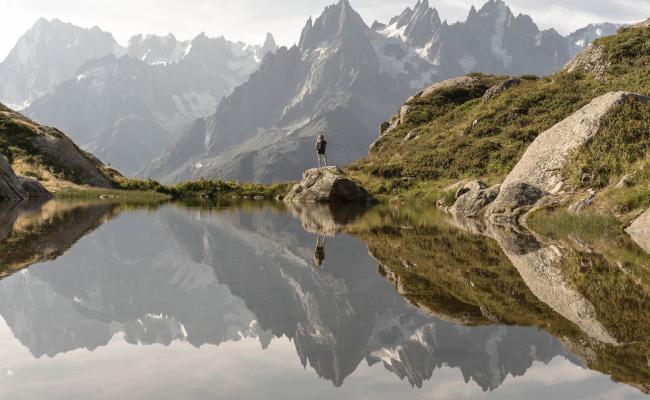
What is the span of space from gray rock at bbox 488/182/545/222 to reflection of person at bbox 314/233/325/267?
12.1m

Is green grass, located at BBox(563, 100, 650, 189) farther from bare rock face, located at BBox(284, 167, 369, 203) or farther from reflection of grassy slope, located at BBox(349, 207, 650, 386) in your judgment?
bare rock face, located at BBox(284, 167, 369, 203)

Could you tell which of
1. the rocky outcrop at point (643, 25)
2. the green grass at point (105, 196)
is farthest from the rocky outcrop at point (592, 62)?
the green grass at point (105, 196)

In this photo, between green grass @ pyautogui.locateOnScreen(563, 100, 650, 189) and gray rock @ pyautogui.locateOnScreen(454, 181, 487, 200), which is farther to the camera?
gray rock @ pyautogui.locateOnScreen(454, 181, 487, 200)

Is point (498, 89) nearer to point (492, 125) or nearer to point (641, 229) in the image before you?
point (492, 125)

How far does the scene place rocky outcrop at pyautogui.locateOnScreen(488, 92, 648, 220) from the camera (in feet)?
101

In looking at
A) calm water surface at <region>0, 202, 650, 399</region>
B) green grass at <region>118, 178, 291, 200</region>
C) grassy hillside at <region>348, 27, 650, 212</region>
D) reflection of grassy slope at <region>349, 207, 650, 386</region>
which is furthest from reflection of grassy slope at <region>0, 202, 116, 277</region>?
green grass at <region>118, 178, 291, 200</region>

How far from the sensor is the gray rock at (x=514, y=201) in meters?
29.9

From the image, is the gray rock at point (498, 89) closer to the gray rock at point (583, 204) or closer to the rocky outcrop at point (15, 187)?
the gray rock at point (583, 204)

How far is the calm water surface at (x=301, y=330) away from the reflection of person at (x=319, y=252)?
0.75 feet

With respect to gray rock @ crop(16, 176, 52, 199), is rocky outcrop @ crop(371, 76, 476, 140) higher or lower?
higher

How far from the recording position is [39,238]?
1931 cm

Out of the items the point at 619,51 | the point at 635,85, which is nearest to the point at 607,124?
the point at 635,85

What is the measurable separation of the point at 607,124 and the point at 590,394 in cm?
3024

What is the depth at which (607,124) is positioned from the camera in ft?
107
